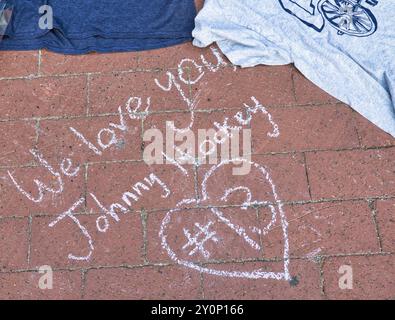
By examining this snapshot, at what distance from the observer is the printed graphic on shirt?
217 centimetres

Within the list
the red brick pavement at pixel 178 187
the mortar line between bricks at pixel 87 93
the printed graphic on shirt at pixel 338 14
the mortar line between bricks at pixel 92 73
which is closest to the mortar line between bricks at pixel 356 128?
the red brick pavement at pixel 178 187

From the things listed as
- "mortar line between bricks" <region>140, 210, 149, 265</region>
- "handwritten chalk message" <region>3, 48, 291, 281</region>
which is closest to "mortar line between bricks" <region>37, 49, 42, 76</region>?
"handwritten chalk message" <region>3, 48, 291, 281</region>

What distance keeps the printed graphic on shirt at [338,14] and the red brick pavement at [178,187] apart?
268mm

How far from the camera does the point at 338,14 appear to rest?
86.9 inches

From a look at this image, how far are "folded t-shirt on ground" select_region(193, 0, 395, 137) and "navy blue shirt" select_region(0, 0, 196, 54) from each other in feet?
0.49

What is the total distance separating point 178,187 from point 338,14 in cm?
109

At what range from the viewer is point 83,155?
79.9 inches

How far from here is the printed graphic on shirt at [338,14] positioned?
217cm

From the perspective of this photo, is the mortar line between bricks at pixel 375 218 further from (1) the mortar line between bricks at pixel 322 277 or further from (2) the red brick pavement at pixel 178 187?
(1) the mortar line between bricks at pixel 322 277

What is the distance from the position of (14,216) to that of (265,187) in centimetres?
102

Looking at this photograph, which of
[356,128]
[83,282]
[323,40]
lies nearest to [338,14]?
[323,40]
